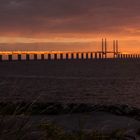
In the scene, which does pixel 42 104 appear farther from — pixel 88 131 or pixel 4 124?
pixel 4 124

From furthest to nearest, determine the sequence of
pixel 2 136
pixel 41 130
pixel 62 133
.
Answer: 1. pixel 62 133
2. pixel 41 130
3. pixel 2 136

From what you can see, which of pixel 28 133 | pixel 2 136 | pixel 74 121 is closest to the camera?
pixel 2 136

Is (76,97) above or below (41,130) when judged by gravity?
below

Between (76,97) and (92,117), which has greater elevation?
(92,117)

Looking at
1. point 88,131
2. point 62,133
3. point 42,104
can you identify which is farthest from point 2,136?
point 42,104

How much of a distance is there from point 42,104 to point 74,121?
2.04 metres

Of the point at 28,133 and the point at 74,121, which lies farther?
the point at 74,121

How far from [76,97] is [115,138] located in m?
29.4

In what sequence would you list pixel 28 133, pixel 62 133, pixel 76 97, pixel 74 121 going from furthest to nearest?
pixel 76 97 → pixel 74 121 → pixel 62 133 → pixel 28 133

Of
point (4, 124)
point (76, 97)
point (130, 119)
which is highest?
point (4, 124)

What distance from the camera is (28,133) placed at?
7.45m

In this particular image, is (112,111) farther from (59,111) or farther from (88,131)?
(88,131)

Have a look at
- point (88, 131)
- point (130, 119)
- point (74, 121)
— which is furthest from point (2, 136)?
point (130, 119)

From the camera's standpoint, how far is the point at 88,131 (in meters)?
9.37
